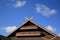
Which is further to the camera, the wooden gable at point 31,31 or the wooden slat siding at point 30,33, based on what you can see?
the wooden slat siding at point 30,33

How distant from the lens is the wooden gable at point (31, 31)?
25.6 m

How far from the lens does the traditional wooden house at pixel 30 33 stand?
25609 millimetres

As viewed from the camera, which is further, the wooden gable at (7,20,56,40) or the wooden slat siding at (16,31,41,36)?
the wooden slat siding at (16,31,41,36)

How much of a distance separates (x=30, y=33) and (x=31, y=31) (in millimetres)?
368

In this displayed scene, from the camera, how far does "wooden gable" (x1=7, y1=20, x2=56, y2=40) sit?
2559 centimetres

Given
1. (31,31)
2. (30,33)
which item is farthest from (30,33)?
(31,31)

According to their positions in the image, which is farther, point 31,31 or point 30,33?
point 31,31

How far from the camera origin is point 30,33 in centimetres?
2620

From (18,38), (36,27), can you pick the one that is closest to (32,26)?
(36,27)

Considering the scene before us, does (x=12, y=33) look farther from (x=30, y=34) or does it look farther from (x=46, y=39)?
(x=46, y=39)

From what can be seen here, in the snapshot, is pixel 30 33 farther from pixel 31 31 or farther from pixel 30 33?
pixel 31 31

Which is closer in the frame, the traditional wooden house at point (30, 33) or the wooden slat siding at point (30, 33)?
the traditional wooden house at point (30, 33)

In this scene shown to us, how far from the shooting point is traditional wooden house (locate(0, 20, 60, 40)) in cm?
2561

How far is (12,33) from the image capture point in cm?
2670
